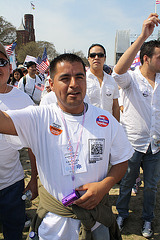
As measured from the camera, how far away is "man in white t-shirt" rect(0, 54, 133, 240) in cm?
130

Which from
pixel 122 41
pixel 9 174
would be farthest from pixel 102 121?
pixel 122 41

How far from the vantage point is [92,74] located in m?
3.45

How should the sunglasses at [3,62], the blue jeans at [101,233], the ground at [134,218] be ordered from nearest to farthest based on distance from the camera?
the blue jeans at [101,233] < the sunglasses at [3,62] < the ground at [134,218]

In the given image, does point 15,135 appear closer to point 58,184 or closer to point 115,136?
point 58,184

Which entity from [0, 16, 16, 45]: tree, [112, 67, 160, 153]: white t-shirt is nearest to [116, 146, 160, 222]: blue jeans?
[112, 67, 160, 153]: white t-shirt

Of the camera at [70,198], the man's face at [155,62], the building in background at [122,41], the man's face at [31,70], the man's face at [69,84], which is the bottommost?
the camera at [70,198]

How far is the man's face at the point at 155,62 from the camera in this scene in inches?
95.8

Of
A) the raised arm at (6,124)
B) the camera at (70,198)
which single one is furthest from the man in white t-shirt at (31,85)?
the camera at (70,198)

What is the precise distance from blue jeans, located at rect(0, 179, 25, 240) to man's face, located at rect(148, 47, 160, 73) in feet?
6.66

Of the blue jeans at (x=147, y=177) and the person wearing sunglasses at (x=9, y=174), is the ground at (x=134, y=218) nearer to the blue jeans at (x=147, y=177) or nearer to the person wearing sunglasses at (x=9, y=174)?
the blue jeans at (x=147, y=177)

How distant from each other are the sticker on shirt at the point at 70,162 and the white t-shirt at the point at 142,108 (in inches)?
54.8

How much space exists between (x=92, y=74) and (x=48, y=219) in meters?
2.57

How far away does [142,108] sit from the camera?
2.55 m

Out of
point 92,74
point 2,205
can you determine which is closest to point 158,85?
point 92,74
